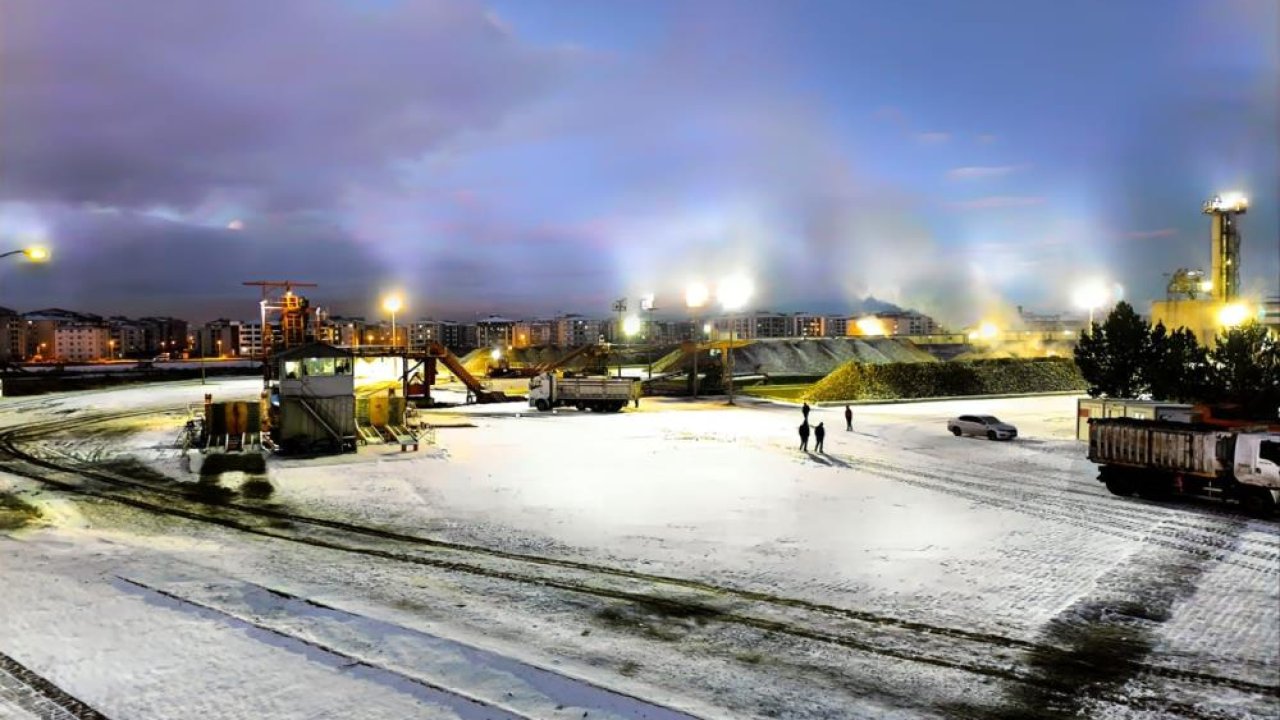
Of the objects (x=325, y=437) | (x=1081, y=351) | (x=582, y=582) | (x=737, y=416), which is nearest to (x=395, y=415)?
(x=325, y=437)

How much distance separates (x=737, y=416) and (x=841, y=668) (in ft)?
124

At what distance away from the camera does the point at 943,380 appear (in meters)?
66.2

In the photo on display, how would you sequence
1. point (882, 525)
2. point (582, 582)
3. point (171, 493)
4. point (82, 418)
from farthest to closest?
1. point (82, 418)
2. point (171, 493)
3. point (882, 525)
4. point (582, 582)

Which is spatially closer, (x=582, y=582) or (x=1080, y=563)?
(x=582, y=582)

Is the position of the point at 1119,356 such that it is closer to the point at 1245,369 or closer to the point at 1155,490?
the point at 1245,369

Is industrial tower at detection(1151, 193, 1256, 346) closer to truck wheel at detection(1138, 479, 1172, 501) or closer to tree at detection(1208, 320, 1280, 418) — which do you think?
tree at detection(1208, 320, 1280, 418)

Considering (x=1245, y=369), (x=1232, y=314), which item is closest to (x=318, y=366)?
(x=1245, y=369)

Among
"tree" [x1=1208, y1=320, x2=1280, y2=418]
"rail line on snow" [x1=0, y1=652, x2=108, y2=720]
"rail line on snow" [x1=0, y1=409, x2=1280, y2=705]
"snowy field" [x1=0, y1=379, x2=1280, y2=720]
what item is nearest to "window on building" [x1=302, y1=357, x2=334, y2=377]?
"snowy field" [x1=0, y1=379, x2=1280, y2=720]

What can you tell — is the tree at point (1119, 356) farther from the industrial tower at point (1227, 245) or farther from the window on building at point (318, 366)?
the industrial tower at point (1227, 245)

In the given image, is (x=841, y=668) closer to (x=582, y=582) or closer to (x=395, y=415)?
(x=582, y=582)

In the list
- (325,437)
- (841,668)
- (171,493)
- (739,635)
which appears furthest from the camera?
(325,437)

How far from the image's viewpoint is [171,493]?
24250 mm

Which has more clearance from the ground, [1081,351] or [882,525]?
[1081,351]

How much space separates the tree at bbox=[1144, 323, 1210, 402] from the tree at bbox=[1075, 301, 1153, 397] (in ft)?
1.00
